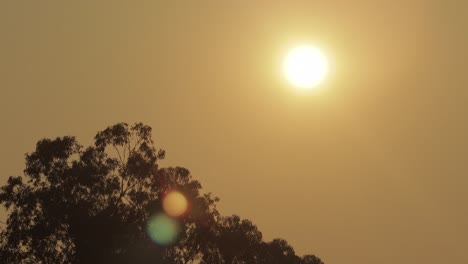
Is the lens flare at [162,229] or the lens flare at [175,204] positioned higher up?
the lens flare at [175,204]

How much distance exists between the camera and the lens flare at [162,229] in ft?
183

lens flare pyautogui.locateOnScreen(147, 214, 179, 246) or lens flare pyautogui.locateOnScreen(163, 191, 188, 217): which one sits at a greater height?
lens flare pyautogui.locateOnScreen(163, 191, 188, 217)

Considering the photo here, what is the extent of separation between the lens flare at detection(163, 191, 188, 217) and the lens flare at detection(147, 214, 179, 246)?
0.54m

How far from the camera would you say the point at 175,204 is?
5728cm

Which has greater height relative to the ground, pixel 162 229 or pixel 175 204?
pixel 175 204

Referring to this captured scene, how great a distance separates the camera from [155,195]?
56719mm

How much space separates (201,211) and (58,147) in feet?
39.6

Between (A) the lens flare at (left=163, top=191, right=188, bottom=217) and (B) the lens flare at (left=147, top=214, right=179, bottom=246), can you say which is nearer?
(B) the lens flare at (left=147, top=214, right=179, bottom=246)

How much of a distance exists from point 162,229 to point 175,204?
2.19m

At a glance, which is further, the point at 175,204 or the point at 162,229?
the point at 175,204

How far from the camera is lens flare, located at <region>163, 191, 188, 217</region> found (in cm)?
5616

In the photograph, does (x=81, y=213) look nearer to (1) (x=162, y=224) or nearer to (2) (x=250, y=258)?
(1) (x=162, y=224)

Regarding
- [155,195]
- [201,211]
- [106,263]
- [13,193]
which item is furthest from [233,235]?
[13,193]

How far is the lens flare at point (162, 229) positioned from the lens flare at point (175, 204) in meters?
0.54
